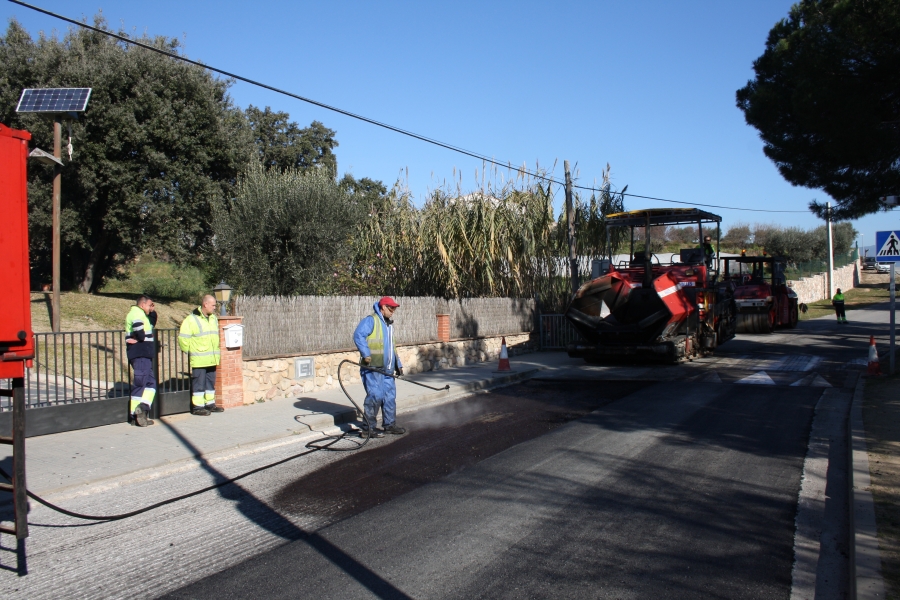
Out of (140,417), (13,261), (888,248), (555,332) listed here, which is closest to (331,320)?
(140,417)

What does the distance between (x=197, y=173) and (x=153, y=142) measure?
1.55m

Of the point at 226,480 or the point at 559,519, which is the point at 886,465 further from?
the point at 226,480

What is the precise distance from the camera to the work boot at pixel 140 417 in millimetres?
9281

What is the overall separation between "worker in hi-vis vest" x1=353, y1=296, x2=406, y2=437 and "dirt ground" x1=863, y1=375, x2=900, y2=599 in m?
5.30

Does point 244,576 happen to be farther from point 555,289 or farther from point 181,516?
point 555,289

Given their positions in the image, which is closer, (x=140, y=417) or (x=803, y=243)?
(x=140, y=417)

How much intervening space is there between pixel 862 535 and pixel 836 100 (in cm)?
1315

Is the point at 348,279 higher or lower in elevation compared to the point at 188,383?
higher

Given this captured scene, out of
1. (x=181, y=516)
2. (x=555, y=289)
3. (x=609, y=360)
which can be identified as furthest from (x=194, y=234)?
(x=181, y=516)

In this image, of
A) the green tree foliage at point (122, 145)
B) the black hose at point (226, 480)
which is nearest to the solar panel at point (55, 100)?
the green tree foliage at point (122, 145)

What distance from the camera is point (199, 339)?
1008 centimetres

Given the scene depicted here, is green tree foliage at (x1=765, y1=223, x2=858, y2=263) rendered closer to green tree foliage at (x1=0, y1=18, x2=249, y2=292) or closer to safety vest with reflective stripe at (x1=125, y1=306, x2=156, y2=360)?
green tree foliage at (x1=0, y1=18, x2=249, y2=292)

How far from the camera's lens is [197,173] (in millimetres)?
20984

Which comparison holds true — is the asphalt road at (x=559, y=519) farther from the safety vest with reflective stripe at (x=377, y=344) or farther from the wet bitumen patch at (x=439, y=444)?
the safety vest with reflective stripe at (x=377, y=344)
